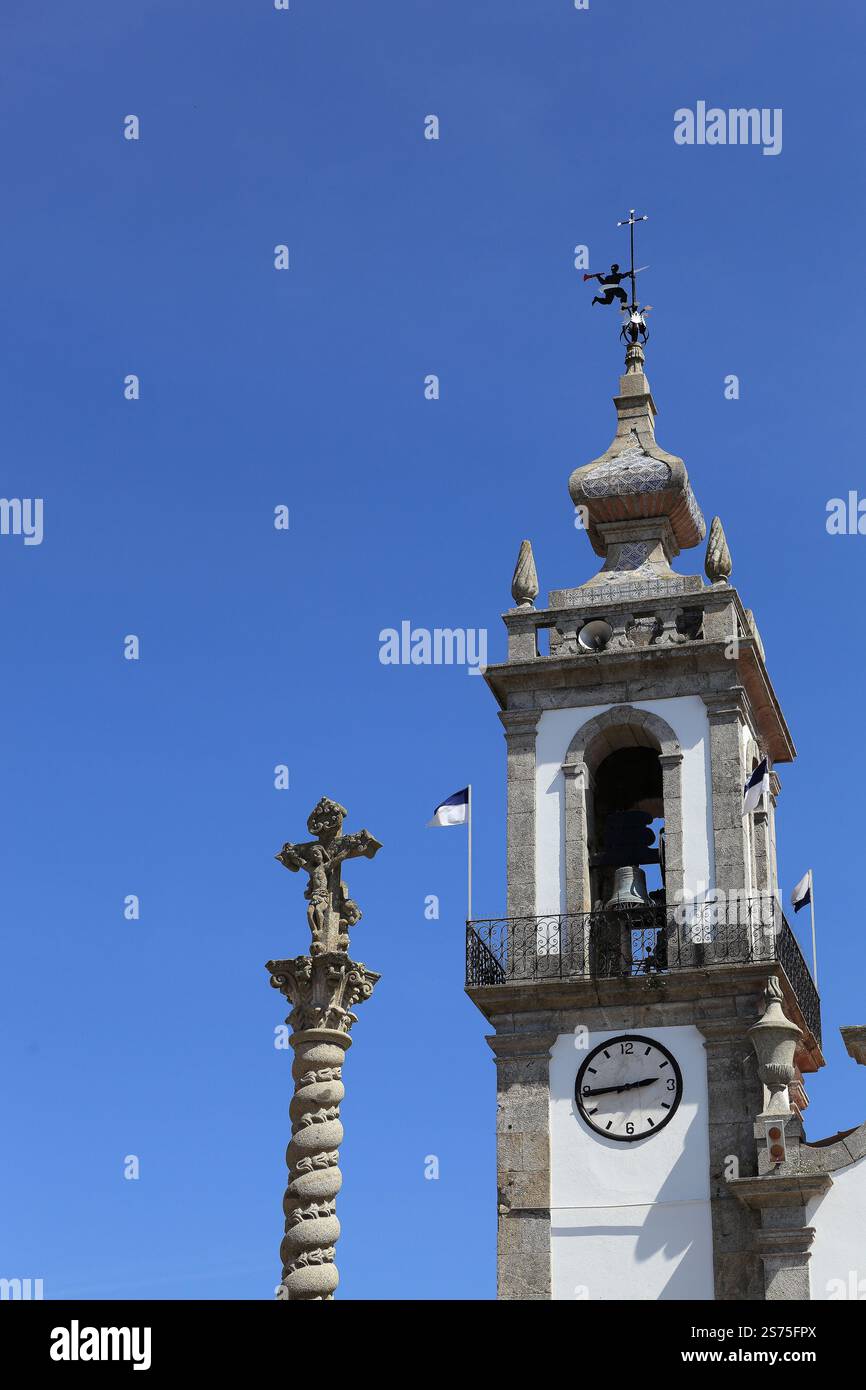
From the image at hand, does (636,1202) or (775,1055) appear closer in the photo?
(775,1055)

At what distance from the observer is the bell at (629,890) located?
32.0m

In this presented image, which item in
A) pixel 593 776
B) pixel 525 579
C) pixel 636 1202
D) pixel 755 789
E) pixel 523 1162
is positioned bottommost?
pixel 636 1202

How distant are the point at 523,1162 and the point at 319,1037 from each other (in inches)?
387

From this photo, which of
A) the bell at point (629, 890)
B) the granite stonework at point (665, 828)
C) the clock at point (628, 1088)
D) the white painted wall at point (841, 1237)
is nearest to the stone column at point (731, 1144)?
the granite stonework at point (665, 828)

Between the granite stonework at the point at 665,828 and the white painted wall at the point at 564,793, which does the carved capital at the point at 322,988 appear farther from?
the white painted wall at the point at 564,793

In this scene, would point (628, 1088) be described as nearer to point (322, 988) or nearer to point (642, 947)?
point (642, 947)

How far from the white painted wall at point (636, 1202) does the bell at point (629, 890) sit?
1.77 meters

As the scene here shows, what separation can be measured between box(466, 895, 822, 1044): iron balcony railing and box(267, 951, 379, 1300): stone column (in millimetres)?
9734

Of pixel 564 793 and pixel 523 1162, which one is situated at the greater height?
pixel 564 793

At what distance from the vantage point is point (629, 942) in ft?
104

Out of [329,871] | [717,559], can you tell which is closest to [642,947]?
[717,559]

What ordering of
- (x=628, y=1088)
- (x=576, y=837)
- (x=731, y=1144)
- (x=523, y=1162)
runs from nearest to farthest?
(x=731, y=1144) < (x=523, y=1162) < (x=628, y=1088) < (x=576, y=837)

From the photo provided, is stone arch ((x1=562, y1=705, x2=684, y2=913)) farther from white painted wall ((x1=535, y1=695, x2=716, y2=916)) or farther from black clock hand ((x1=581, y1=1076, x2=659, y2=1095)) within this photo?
black clock hand ((x1=581, y1=1076, x2=659, y2=1095))
